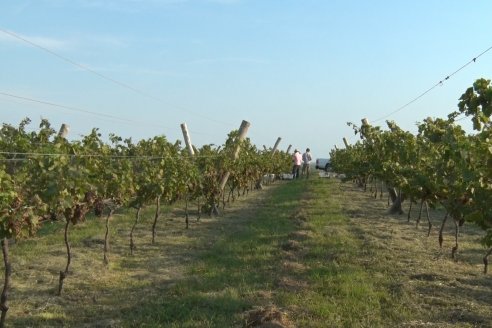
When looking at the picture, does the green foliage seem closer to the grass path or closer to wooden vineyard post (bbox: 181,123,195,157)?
the grass path

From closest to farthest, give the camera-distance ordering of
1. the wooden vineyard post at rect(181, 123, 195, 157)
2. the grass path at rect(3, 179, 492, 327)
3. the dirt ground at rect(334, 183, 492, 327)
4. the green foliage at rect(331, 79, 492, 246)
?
the green foliage at rect(331, 79, 492, 246)
the grass path at rect(3, 179, 492, 327)
the dirt ground at rect(334, 183, 492, 327)
the wooden vineyard post at rect(181, 123, 195, 157)

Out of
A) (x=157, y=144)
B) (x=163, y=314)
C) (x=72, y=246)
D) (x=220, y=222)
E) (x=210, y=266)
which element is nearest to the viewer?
(x=163, y=314)

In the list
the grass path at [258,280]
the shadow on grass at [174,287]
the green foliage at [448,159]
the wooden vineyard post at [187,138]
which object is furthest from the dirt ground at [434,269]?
the wooden vineyard post at [187,138]

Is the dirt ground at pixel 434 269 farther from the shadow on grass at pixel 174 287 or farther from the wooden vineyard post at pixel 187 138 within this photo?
the wooden vineyard post at pixel 187 138

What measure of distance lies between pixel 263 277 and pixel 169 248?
10.3 feet

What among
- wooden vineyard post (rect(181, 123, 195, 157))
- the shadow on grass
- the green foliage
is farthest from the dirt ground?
wooden vineyard post (rect(181, 123, 195, 157))

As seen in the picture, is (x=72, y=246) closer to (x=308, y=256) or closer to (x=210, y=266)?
(x=210, y=266)

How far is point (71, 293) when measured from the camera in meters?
6.72

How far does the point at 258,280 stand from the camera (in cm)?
705

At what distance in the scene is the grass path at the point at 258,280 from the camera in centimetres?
560

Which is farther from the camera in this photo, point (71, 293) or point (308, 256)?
point (308, 256)

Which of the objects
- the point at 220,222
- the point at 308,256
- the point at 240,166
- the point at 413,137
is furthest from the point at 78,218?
the point at 240,166

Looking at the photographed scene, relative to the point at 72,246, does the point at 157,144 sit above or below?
above

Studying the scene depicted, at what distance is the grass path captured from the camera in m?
5.60
